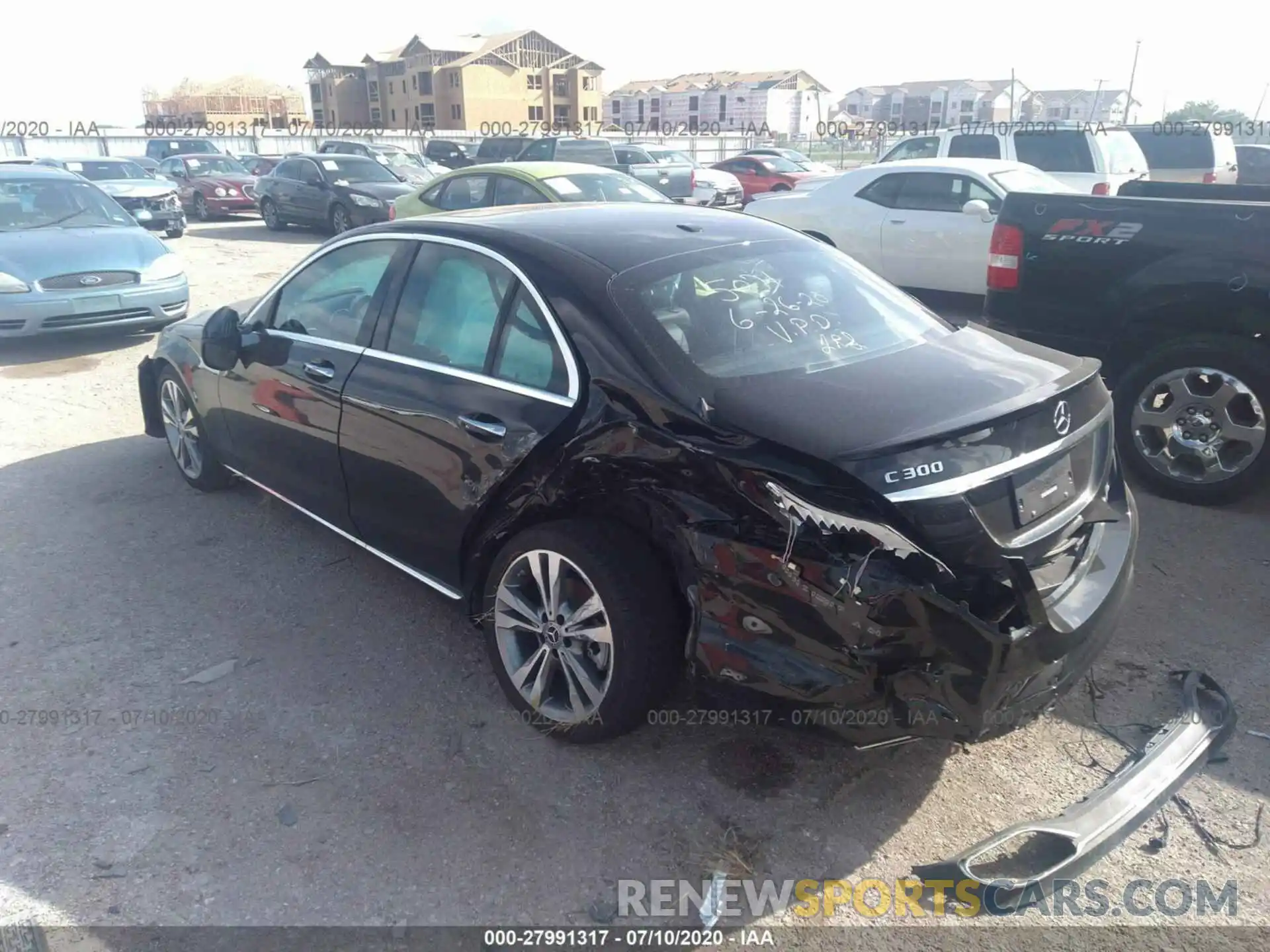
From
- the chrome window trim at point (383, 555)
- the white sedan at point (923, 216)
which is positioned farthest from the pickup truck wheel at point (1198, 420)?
the white sedan at point (923, 216)

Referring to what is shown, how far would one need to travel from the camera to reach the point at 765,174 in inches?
904

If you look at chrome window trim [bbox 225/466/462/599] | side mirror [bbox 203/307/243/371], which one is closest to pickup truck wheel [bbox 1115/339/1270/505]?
chrome window trim [bbox 225/466/462/599]

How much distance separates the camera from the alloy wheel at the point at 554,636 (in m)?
3.03

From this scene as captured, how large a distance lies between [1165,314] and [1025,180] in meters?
5.10

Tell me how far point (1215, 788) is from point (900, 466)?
1.59 meters

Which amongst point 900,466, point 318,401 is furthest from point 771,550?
point 318,401

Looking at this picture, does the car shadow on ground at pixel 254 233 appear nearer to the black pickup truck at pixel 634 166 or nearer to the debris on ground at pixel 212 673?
the black pickup truck at pixel 634 166

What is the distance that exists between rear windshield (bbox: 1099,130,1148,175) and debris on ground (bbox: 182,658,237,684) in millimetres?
11689

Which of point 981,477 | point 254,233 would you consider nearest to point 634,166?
point 254,233

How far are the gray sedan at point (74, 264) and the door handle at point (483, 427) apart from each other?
6.81m

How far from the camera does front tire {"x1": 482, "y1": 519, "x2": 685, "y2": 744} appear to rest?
289cm

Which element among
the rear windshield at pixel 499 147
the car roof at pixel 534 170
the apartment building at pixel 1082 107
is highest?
the apartment building at pixel 1082 107

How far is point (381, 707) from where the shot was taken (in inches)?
136

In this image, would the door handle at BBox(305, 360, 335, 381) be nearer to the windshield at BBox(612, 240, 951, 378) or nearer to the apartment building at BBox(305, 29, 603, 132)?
the windshield at BBox(612, 240, 951, 378)
